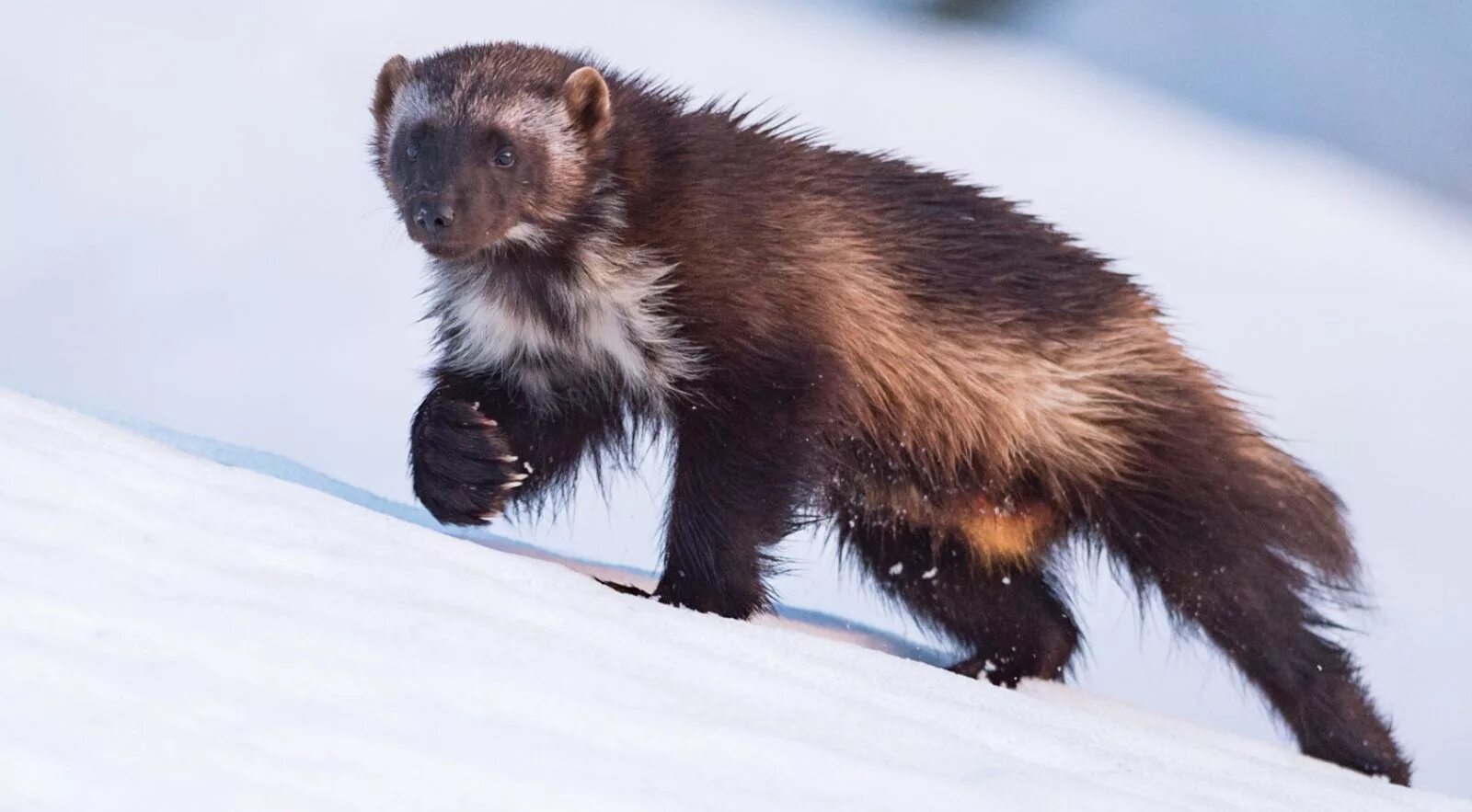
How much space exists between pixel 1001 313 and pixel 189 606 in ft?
6.87

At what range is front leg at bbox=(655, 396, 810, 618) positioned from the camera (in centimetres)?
312

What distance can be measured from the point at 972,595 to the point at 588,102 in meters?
1.33

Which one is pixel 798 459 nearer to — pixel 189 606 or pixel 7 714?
pixel 189 606

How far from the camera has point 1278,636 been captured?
3.72 meters

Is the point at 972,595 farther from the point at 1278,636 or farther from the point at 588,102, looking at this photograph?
the point at 588,102

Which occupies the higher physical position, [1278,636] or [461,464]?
[1278,636]

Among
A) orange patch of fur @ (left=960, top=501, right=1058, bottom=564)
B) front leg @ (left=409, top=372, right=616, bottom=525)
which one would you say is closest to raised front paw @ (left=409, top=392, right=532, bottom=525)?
front leg @ (left=409, top=372, right=616, bottom=525)

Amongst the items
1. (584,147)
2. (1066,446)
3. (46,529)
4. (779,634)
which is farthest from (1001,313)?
(46,529)

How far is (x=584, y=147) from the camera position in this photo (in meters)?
3.28

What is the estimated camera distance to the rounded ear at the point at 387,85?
11.3 ft

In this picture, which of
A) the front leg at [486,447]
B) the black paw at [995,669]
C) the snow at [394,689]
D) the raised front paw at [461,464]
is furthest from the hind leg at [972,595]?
the snow at [394,689]

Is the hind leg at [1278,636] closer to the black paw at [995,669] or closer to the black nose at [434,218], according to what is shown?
the black paw at [995,669]

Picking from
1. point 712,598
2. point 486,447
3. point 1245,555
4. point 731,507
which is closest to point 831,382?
point 731,507

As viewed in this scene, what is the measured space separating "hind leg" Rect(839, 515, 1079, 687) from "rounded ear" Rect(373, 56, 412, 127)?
1.25m
